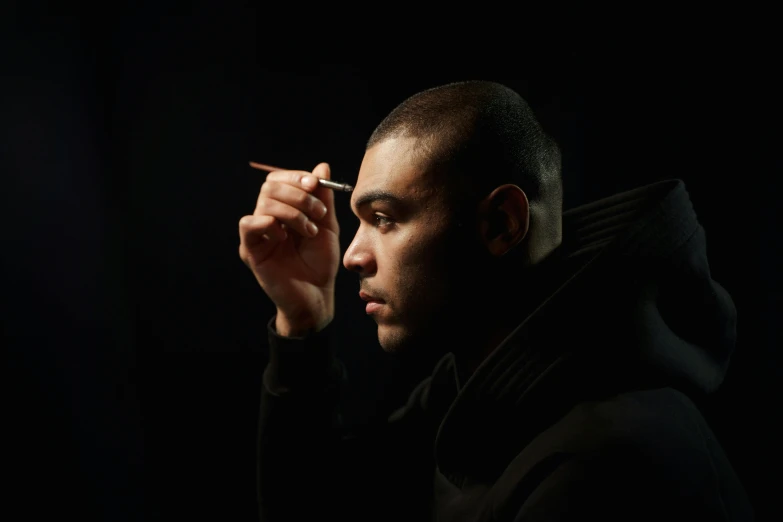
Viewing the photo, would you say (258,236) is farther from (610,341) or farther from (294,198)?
(610,341)

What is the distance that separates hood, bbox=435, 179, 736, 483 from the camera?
0.83m

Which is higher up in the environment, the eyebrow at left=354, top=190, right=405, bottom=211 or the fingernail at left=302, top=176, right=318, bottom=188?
the eyebrow at left=354, top=190, right=405, bottom=211

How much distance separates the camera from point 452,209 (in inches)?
35.8

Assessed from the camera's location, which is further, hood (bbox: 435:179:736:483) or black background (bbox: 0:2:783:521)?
black background (bbox: 0:2:783:521)

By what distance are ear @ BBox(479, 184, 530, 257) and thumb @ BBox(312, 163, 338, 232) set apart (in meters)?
0.45

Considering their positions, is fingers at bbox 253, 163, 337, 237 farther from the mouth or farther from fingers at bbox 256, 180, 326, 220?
the mouth

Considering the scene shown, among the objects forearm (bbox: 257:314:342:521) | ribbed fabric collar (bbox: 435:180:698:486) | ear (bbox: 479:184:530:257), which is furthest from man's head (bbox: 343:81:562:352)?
forearm (bbox: 257:314:342:521)

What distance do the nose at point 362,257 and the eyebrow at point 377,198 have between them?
0.21ft

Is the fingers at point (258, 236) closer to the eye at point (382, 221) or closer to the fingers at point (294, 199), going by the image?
the fingers at point (294, 199)

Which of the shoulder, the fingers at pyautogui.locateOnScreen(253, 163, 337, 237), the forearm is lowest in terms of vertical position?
the forearm

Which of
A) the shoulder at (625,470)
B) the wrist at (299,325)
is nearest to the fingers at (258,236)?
the wrist at (299,325)

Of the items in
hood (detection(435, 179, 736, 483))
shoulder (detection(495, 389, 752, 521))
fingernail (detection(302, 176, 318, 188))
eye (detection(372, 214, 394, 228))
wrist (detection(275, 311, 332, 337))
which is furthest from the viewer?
A: wrist (detection(275, 311, 332, 337))

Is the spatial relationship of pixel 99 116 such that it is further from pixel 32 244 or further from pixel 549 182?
pixel 549 182

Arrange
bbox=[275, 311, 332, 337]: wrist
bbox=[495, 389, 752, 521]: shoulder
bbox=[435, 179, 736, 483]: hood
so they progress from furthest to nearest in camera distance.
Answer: bbox=[275, 311, 332, 337]: wrist < bbox=[435, 179, 736, 483]: hood < bbox=[495, 389, 752, 521]: shoulder
